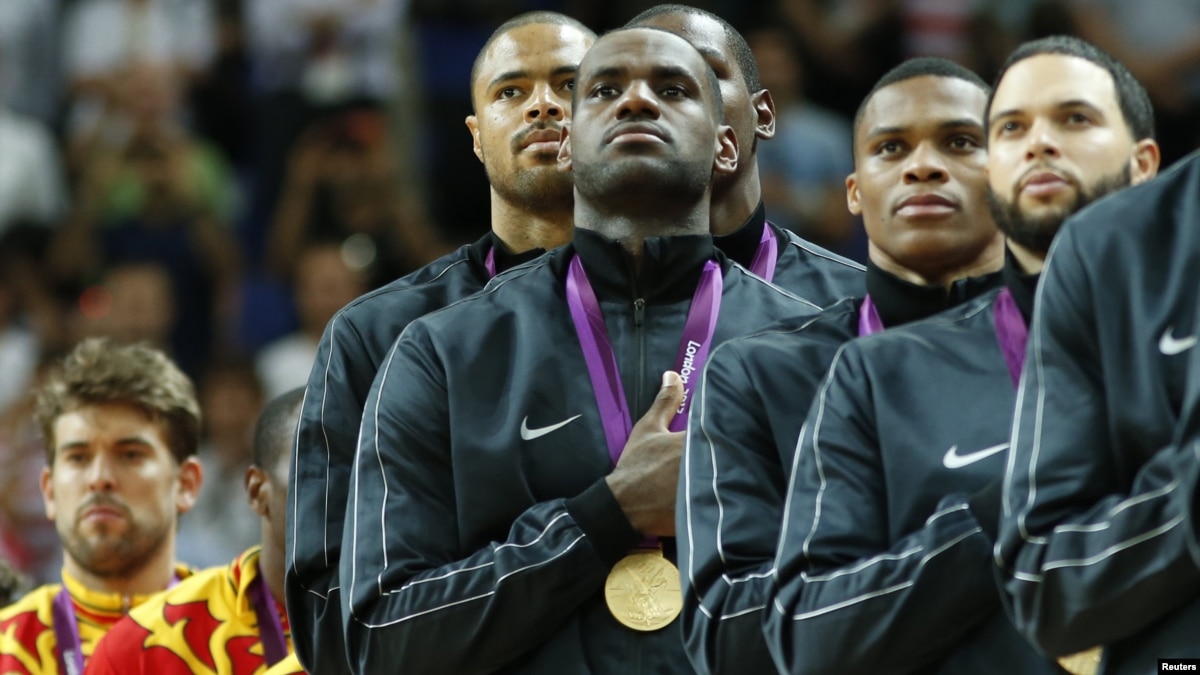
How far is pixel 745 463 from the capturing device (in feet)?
→ 11.6

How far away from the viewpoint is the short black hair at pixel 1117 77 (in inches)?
141

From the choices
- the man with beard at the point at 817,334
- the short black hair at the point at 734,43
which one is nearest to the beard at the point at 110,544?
the short black hair at the point at 734,43

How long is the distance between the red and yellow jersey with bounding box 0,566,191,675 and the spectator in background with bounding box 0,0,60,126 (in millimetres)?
4875

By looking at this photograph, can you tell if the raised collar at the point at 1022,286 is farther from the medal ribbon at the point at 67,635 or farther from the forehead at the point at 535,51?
the medal ribbon at the point at 67,635

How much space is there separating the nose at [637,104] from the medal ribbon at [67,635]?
7.63 feet

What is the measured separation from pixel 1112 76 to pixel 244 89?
23.4 feet

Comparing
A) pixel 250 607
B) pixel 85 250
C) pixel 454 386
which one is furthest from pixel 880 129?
pixel 85 250

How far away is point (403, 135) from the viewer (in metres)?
9.66

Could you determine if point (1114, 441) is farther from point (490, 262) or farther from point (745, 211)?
point (490, 262)

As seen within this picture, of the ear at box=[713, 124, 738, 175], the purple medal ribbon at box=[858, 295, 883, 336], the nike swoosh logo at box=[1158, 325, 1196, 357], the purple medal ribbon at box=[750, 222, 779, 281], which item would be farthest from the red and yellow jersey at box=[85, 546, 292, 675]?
the nike swoosh logo at box=[1158, 325, 1196, 357]

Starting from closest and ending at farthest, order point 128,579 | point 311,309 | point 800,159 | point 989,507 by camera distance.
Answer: point 989,507, point 128,579, point 311,309, point 800,159

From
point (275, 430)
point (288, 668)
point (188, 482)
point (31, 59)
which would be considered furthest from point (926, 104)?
point (31, 59)

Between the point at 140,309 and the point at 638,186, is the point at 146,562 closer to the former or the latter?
the point at 638,186

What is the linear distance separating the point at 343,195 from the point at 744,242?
5.07 m
